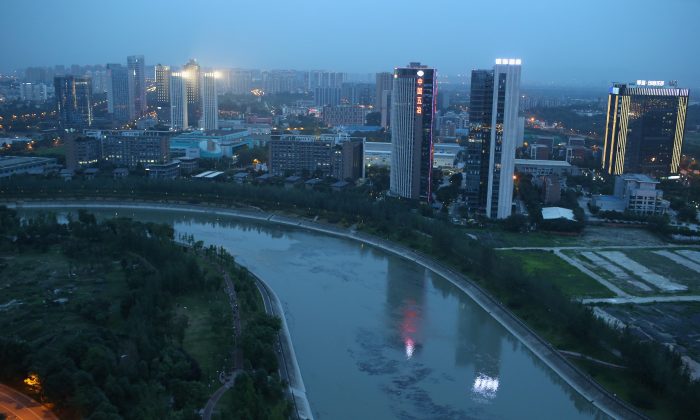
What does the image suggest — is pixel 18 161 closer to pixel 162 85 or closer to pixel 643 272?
pixel 643 272

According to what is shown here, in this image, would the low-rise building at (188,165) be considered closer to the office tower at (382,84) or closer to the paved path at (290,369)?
the paved path at (290,369)

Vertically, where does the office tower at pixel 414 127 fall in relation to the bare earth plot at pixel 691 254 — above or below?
above

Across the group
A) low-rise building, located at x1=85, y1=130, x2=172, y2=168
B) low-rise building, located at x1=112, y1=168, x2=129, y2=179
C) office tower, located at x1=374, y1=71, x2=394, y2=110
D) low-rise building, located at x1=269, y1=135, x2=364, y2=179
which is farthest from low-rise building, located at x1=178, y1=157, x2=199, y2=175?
office tower, located at x1=374, y1=71, x2=394, y2=110

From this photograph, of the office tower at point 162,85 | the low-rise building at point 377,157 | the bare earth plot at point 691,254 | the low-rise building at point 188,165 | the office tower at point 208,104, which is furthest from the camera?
the office tower at point 162,85

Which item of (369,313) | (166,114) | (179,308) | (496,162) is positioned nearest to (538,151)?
(496,162)

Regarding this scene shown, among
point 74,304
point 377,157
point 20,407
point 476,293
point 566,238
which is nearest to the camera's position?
point 20,407

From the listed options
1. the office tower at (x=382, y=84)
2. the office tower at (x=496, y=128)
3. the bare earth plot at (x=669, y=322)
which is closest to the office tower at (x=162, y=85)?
the office tower at (x=382, y=84)

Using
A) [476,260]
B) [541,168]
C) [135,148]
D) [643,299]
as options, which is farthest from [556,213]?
[135,148]
